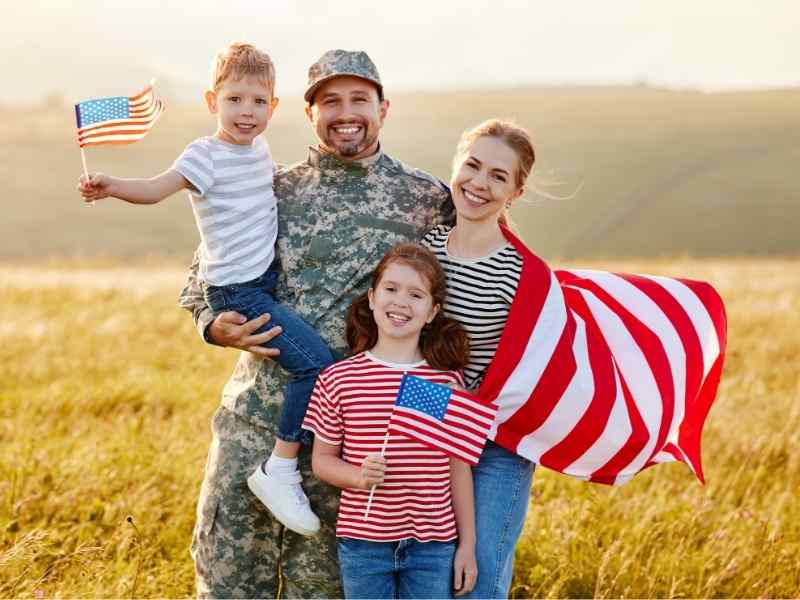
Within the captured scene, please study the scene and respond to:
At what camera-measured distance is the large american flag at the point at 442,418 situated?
3.71 meters

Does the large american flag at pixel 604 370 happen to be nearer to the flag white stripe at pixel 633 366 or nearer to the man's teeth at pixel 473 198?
the flag white stripe at pixel 633 366

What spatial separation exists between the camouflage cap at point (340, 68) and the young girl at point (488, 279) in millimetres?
596

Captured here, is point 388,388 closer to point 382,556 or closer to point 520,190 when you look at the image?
point 382,556

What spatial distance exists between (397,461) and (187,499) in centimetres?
237

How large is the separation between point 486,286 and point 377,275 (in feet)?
1.47

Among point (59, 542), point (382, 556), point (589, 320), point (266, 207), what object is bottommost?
point (59, 542)

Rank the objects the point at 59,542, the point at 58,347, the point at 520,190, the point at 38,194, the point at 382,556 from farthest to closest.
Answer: the point at 38,194, the point at 58,347, the point at 59,542, the point at 520,190, the point at 382,556

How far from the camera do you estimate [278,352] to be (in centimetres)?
423

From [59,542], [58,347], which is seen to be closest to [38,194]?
[58,347]

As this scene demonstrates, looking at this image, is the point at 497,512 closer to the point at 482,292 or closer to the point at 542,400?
the point at 542,400

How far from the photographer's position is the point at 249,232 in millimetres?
4289

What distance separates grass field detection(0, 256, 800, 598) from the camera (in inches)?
201

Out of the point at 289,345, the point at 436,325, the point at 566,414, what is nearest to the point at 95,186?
the point at 289,345

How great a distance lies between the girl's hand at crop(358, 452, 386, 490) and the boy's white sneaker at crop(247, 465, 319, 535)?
62cm
